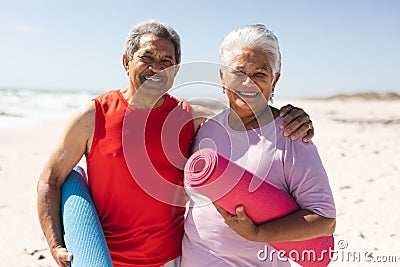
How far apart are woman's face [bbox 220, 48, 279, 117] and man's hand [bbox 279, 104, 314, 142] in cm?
12

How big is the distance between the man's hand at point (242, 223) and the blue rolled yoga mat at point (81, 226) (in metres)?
0.55

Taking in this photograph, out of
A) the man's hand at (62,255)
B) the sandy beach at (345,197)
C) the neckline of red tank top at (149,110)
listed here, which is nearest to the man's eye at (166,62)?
the neckline of red tank top at (149,110)

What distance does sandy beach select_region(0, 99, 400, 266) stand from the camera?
3.78 meters

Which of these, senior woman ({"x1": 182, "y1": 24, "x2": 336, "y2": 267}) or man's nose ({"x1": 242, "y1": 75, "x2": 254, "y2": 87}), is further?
man's nose ({"x1": 242, "y1": 75, "x2": 254, "y2": 87})

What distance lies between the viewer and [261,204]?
1775mm

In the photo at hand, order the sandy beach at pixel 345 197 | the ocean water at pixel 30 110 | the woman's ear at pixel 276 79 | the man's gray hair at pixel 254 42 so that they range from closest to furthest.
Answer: the man's gray hair at pixel 254 42, the woman's ear at pixel 276 79, the sandy beach at pixel 345 197, the ocean water at pixel 30 110

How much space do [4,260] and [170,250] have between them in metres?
2.15

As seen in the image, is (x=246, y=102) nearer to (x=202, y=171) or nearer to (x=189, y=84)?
(x=189, y=84)

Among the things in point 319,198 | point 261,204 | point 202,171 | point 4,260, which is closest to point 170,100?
point 202,171

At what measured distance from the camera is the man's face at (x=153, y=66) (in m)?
2.08

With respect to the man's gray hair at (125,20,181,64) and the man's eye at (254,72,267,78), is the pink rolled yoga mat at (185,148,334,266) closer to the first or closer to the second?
the man's eye at (254,72,267,78)

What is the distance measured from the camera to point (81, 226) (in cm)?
197

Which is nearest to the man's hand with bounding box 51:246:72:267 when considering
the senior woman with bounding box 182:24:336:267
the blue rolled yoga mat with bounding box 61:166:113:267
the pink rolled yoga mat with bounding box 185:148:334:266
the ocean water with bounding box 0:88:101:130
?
the blue rolled yoga mat with bounding box 61:166:113:267

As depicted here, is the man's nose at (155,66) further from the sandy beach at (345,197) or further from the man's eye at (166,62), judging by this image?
the sandy beach at (345,197)
